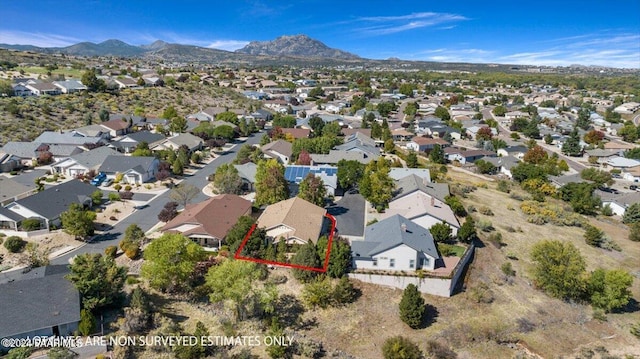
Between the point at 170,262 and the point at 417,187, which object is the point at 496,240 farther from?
the point at 170,262

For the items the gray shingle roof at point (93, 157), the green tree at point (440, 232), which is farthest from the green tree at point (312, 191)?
the gray shingle roof at point (93, 157)

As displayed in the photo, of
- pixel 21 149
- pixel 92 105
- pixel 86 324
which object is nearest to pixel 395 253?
pixel 86 324

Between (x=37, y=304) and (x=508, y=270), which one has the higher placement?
(x=37, y=304)

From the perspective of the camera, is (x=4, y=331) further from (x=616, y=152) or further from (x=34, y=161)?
(x=616, y=152)

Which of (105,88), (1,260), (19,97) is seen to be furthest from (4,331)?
(105,88)

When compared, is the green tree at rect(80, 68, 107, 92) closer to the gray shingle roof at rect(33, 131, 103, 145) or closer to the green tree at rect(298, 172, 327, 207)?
the gray shingle roof at rect(33, 131, 103, 145)

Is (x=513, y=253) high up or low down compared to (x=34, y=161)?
down
